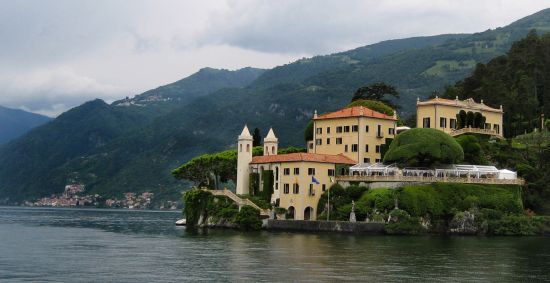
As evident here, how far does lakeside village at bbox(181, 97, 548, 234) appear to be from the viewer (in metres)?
89.8

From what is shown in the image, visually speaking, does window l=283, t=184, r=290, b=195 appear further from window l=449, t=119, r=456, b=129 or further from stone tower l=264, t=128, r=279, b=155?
window l=449, t=119, r=456, b=129

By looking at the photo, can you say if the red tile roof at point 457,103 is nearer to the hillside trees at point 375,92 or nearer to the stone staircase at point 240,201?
the hillside trees at point 375,92

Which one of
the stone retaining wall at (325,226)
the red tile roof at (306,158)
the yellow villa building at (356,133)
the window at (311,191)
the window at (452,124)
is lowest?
the stone retaining wall at (325,226)

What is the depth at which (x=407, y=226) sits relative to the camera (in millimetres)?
87375

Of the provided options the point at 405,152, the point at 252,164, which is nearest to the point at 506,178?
the point at 405,152

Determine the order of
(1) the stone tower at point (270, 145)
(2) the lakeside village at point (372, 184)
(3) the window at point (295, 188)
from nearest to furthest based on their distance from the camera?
(2) the lakeside village at point (372, 184)
(3) the window at point (295, 188)
(1) the stone tower at point (270, 145)

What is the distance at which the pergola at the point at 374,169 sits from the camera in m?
95.7

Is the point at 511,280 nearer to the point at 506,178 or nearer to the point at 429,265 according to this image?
the point at 429,265

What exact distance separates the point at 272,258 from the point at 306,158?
37.7 meters

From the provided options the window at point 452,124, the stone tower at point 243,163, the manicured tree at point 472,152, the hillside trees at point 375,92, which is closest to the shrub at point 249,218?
the stone tower at point 243,163

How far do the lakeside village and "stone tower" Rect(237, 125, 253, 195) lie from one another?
0.41ft

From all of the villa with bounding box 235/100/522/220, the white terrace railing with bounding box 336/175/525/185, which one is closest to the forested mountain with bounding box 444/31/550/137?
the villa with bounding box 235/100/522/220

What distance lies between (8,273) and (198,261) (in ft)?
42.3

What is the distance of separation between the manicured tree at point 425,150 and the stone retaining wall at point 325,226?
34.7 feet
